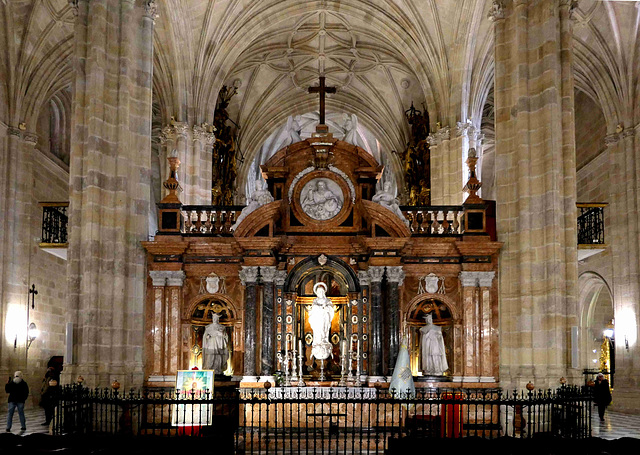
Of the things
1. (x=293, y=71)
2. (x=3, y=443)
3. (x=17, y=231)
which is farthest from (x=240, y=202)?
(x=3, y=443)

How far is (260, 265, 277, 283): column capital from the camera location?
50.4 ft

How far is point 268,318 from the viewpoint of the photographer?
15.5 m

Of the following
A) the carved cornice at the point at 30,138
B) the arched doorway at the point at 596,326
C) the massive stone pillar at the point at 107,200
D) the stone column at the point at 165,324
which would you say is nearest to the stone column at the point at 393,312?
the stone column at the point at 165,324

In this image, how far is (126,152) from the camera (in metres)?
14.9

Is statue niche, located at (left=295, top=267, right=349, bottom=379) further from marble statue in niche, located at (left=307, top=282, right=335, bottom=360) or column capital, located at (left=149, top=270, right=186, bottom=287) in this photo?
column capital, located at (left=149, top=270, right=186, bottom=287)

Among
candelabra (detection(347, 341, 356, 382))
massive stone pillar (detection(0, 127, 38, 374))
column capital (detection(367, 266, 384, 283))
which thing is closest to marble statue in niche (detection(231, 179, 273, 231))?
column capital (detection(367, 266, 384, 283))

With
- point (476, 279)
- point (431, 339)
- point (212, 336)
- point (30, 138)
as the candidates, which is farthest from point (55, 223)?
point (476, 279)

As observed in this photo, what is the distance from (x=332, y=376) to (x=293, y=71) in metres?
17.2

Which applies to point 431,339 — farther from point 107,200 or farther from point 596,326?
Result: point 596,326

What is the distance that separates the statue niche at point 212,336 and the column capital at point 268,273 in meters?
1.01

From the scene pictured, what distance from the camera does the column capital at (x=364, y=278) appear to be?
15.6 m

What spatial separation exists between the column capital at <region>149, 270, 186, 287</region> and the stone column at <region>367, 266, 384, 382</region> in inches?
142

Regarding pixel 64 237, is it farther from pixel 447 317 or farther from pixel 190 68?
pixel 447 317

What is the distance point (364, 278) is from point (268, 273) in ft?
6.10
